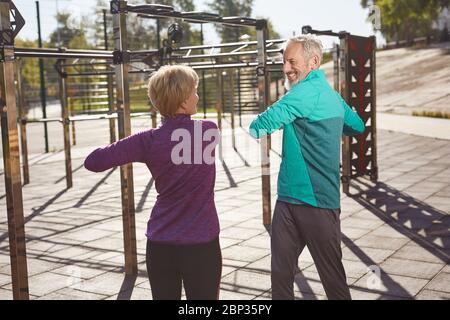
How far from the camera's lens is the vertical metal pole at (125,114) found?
4773 mm

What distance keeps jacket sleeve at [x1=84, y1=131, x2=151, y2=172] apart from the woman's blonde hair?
0.52 ft

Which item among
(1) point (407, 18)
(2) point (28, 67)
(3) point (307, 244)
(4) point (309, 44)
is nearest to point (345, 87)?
(4) point (309, 44)

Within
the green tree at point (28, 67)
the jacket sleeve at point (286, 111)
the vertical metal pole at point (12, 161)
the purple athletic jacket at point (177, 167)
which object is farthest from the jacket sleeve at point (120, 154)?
the green tree at point (28, 67)

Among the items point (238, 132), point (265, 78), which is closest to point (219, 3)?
point (238, 132)

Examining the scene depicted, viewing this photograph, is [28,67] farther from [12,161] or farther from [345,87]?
[12,161]

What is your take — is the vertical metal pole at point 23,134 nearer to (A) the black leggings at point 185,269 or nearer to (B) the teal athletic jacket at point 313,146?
(B) the teal athletic jacket at point 313,146

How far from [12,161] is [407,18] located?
175ft

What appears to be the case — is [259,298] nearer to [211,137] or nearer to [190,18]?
[211,137]

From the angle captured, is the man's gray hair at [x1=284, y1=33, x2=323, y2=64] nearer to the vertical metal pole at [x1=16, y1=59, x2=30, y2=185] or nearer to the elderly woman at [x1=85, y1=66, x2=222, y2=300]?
the elderly woman at [x1=85, y1=66, x2=222, y2=300]

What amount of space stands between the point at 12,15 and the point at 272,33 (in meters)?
73.7

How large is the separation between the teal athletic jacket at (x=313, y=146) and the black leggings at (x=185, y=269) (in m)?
0.67

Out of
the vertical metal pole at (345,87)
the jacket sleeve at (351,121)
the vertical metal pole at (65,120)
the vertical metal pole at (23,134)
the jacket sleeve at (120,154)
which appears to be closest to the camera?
the jacket sleeve at (120,154)

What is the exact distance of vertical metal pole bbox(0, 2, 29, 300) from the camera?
11.9ft

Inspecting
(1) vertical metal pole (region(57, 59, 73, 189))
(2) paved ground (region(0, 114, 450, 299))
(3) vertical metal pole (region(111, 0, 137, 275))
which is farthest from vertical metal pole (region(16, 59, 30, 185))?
(3) vertical metal pole (region(111, 0, 137, 275))
